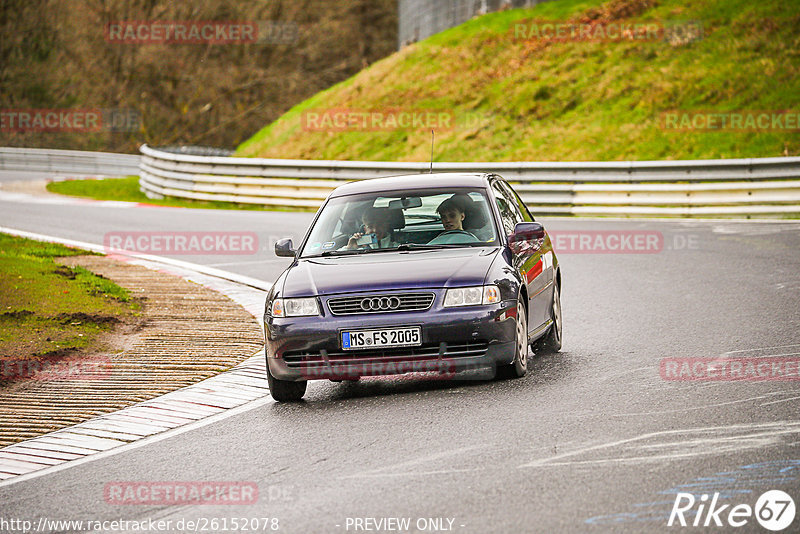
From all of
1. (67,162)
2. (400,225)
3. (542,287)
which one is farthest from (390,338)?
(67,162)

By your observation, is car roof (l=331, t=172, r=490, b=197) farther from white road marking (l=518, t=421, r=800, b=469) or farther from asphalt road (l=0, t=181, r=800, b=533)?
white road marking (l=518, t=421, r=800, b=469)

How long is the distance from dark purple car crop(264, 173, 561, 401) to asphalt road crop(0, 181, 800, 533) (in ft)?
0.98

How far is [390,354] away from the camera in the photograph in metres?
8.28

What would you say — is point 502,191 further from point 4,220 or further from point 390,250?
point 4,220

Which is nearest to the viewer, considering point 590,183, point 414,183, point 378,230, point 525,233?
point 525,233

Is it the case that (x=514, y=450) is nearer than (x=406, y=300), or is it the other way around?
(x=514, y=450)

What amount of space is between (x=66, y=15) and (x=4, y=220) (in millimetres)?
35990

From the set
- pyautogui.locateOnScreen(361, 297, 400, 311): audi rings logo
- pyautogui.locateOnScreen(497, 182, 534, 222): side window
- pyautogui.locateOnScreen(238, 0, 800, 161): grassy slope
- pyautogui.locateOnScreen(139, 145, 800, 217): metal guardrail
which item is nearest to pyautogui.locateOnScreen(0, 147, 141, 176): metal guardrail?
pyautogui.locateOnScreen(238, 0, 800, 161): grassy slope

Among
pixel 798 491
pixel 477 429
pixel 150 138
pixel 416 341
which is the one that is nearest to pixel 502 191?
pixel 416 341

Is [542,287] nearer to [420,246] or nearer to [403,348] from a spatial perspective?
[420,246]

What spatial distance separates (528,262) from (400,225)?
106 centimetres

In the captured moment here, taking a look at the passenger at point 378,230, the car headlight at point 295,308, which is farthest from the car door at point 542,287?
the car headlight at point 295,308

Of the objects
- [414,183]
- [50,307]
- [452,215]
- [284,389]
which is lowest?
[284,389]

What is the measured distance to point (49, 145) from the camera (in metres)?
58.4
